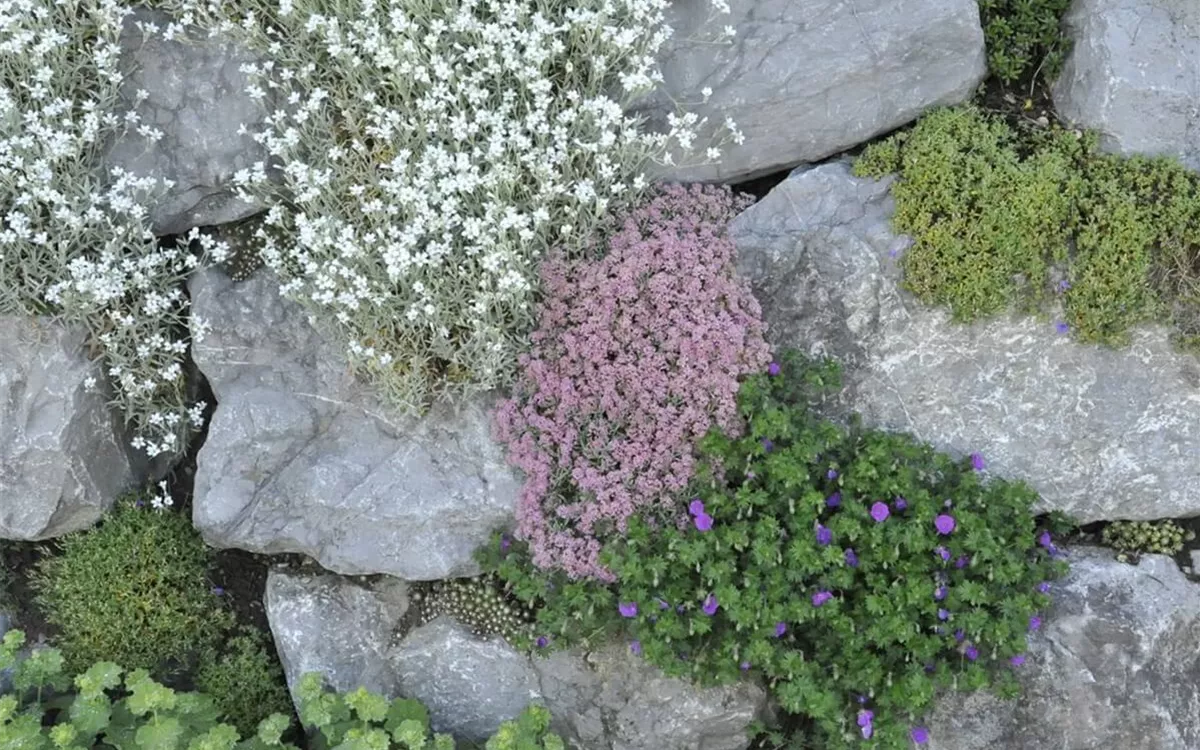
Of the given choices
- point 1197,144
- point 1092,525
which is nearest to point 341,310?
point 1092,525

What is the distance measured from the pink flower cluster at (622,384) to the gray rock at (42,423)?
1.91 meters

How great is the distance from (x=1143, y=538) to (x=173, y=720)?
161 inches

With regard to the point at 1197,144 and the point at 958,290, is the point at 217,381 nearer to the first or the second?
the point at 958,290

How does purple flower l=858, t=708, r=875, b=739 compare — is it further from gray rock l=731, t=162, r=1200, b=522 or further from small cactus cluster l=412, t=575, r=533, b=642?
small cactus cluster l=412, t=575, r=533, b=642

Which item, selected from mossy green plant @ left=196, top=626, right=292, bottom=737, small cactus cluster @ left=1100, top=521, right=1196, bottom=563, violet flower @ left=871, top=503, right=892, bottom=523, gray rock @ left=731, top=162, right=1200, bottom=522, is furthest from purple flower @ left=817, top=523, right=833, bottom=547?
mossy green plant @ left=196, top=626, right=292, bottom=737

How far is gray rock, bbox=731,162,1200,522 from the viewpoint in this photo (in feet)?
16.7

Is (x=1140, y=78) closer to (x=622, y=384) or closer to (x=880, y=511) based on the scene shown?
(x=880, y=511)

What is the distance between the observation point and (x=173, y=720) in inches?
181

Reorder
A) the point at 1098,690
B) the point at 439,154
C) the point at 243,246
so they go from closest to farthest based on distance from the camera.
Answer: the point at 1098,690
the point at 439,154
the point at 243,246

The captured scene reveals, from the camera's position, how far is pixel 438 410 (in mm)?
5176

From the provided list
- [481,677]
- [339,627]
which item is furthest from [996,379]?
[339,627]

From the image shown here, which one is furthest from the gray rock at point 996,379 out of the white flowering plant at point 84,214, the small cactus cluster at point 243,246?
the white flowering plant at point 84,214

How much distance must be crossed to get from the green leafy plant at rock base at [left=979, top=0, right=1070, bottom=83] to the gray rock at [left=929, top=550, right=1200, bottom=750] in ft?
7.81

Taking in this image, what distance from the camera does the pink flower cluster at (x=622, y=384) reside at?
4836 millimetres
